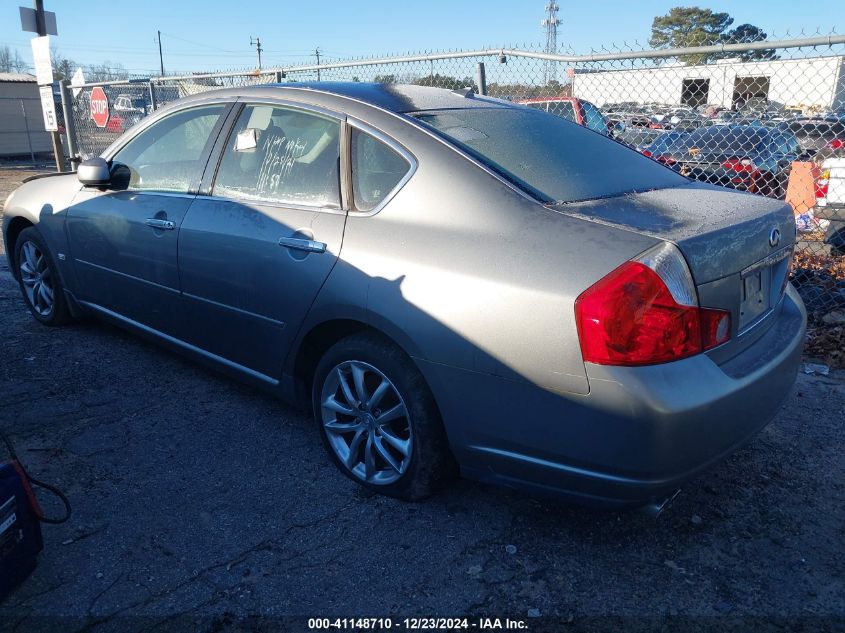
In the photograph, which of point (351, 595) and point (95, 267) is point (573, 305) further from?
point (95, 267)

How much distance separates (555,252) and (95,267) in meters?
3.21

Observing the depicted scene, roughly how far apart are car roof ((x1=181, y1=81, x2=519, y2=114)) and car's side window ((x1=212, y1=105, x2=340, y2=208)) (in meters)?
0.11

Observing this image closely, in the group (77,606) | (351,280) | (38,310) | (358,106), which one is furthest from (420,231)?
(38,310)

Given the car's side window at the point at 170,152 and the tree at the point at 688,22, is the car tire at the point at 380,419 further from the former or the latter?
the tree at the point at 688,22

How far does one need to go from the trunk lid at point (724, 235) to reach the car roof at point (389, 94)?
97 cm

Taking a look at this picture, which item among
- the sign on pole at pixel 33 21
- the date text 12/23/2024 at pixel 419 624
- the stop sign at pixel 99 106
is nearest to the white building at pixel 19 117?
the stop sign at pixel 99 106

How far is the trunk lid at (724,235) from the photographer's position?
2.34m

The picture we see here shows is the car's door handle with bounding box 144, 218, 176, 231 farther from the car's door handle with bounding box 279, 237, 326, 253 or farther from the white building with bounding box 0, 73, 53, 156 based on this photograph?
the white building with bounding box 0, 73, 53, 156

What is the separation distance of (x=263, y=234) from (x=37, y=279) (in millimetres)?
2843

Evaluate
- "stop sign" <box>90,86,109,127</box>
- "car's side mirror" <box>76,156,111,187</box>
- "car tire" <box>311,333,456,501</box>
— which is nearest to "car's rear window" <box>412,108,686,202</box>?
"car tire" <box>311,333,456,501</box>

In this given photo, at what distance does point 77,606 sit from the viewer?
236cm

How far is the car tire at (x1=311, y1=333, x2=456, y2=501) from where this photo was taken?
2.73 metres

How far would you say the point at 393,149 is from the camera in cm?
290

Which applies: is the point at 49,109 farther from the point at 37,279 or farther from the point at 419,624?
the point at 419,624
